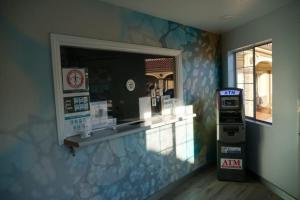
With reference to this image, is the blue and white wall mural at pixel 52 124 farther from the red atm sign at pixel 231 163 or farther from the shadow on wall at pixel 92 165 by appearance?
the red atm sign at pixel 231 163

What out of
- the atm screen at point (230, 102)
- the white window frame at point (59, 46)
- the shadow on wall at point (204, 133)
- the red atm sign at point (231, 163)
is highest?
the white window frame at point (59, 46)

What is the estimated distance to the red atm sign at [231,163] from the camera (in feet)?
11.6

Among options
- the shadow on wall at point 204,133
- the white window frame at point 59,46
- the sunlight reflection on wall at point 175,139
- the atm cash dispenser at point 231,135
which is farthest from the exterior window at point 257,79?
the white window frame at point 59,46

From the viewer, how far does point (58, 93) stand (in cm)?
206

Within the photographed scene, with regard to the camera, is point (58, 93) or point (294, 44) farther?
point (294, 44)

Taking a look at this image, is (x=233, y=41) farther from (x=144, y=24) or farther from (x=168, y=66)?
(x=144, y=24)

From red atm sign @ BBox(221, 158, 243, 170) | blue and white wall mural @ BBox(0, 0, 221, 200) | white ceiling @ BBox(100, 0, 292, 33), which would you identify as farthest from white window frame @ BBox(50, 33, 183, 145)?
red atm sign @ BBox(221, 158, 243, 170)

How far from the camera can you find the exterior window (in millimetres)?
3385

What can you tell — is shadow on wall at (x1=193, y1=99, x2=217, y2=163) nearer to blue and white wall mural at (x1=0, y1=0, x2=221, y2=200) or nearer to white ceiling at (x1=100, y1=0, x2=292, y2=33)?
blue and white wall mural at (x1=0, y1=0, x2=221, y2=200)

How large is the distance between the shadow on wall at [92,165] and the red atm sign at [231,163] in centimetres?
62

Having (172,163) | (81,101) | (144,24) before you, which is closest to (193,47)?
(144,24)

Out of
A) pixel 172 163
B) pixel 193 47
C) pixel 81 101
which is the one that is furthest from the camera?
pixel 193 47

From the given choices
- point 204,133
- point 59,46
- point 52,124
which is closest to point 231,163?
point 204,133

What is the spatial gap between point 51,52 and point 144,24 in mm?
1364
